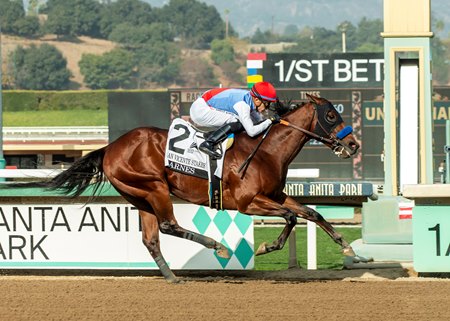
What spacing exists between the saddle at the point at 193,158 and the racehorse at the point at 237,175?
0.06 m

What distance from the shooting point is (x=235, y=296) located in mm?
8281

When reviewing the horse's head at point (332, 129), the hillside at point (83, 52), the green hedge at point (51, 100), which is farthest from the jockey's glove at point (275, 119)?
the hillside at point (83, 52)

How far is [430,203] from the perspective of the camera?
9.40 metres

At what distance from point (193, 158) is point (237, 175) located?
1.33 ft

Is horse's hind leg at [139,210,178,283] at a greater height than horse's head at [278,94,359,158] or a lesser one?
lesser

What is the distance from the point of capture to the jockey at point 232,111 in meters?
9.09

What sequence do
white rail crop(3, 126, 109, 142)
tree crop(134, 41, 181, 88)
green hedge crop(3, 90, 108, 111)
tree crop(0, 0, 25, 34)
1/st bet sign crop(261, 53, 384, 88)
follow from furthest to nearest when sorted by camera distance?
tree crop(0, 0, 25, 34), tree crop(134, 41, 181, 88), green hedge crop(3, 90, 108, 111), white rail crop(3, 126, 109, 142), 1/st bet sign crop(261, 53, 384, 88)

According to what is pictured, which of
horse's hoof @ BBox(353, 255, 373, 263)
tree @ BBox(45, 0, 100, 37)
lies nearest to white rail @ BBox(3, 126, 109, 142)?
horse's hoof @ BBox(353, 255, 373, 263)

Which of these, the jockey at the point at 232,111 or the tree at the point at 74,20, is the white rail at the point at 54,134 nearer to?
the jockey at the point at 232,111

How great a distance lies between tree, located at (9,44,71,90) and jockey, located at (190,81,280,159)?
430 ft

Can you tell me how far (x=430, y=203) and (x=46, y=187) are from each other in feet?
11.0

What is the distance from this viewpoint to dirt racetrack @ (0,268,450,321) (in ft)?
24.4

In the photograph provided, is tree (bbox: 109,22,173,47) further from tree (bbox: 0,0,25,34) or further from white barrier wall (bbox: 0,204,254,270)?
white barrier wall (bbox: 0,204,254,270)

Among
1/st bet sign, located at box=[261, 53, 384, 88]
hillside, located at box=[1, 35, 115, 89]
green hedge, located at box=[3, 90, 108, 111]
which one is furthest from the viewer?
hillside, located at box=[1, 35, 115, 89]
